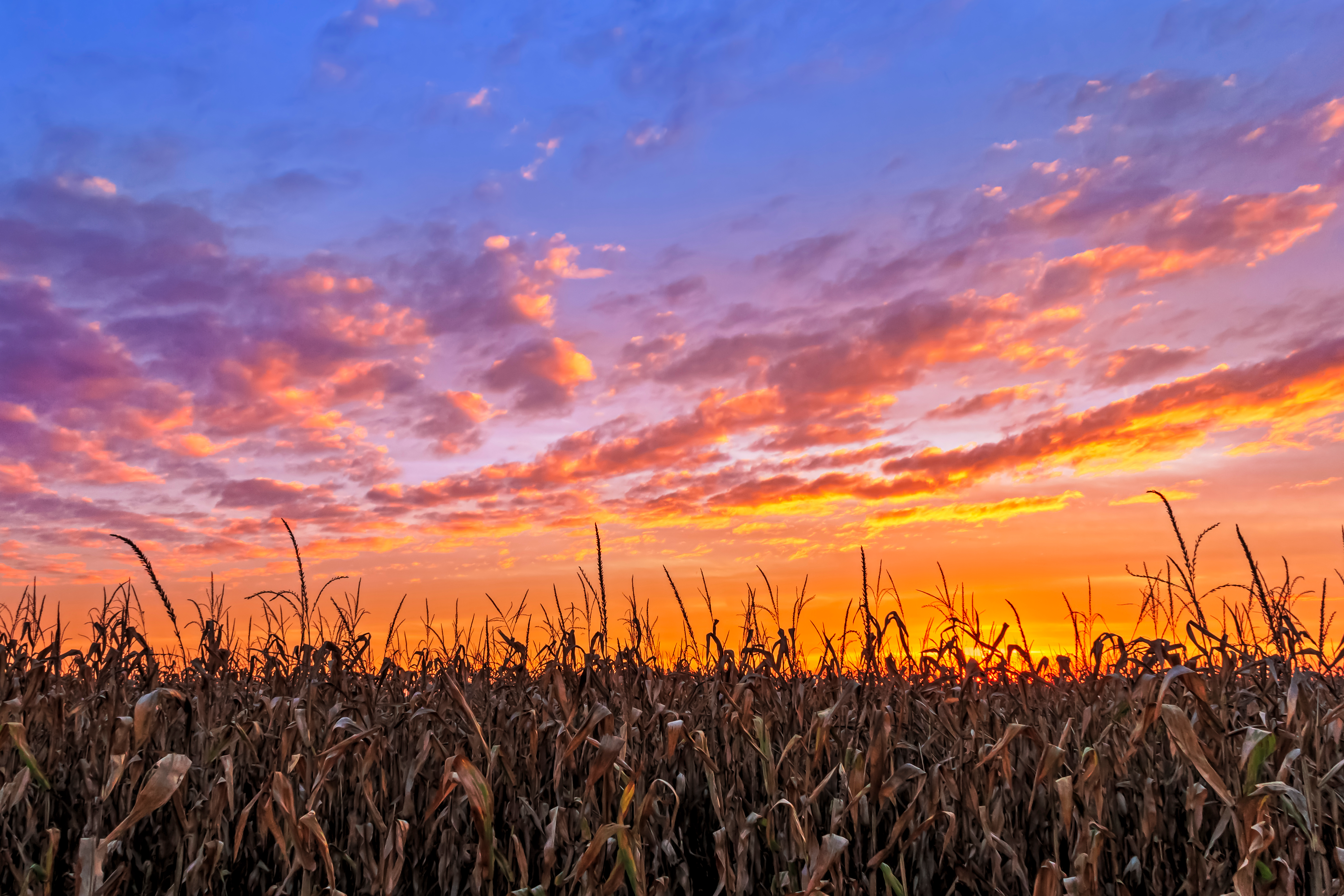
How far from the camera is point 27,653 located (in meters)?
5.76

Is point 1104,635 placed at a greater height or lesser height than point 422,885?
greater

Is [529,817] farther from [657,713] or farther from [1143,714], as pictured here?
[1143,714]

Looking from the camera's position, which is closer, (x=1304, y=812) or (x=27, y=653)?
(x=1304, y=812)

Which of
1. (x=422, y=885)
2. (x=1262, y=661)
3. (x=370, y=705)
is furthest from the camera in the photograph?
(x=1262, y=661)

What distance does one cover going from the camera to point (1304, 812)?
2.79m

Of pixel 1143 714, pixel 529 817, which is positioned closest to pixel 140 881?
pixel 529 817

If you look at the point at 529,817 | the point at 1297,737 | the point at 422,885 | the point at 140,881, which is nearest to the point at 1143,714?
the point at 1297,737

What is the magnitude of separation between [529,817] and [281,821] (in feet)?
2.96

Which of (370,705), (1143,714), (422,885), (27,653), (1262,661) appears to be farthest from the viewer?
(27,653)

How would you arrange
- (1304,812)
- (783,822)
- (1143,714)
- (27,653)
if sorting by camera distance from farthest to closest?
(27,653)
(783,822)
(1143,714)
(1304,812)

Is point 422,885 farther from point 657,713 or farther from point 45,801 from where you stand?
point 45,801

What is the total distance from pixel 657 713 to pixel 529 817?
0.67 metres

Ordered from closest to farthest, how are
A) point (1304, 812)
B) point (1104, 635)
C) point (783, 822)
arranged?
point (1304, 812), point (783, 822), point (1104, 635)

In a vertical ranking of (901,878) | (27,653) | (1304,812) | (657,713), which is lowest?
(901,878)
